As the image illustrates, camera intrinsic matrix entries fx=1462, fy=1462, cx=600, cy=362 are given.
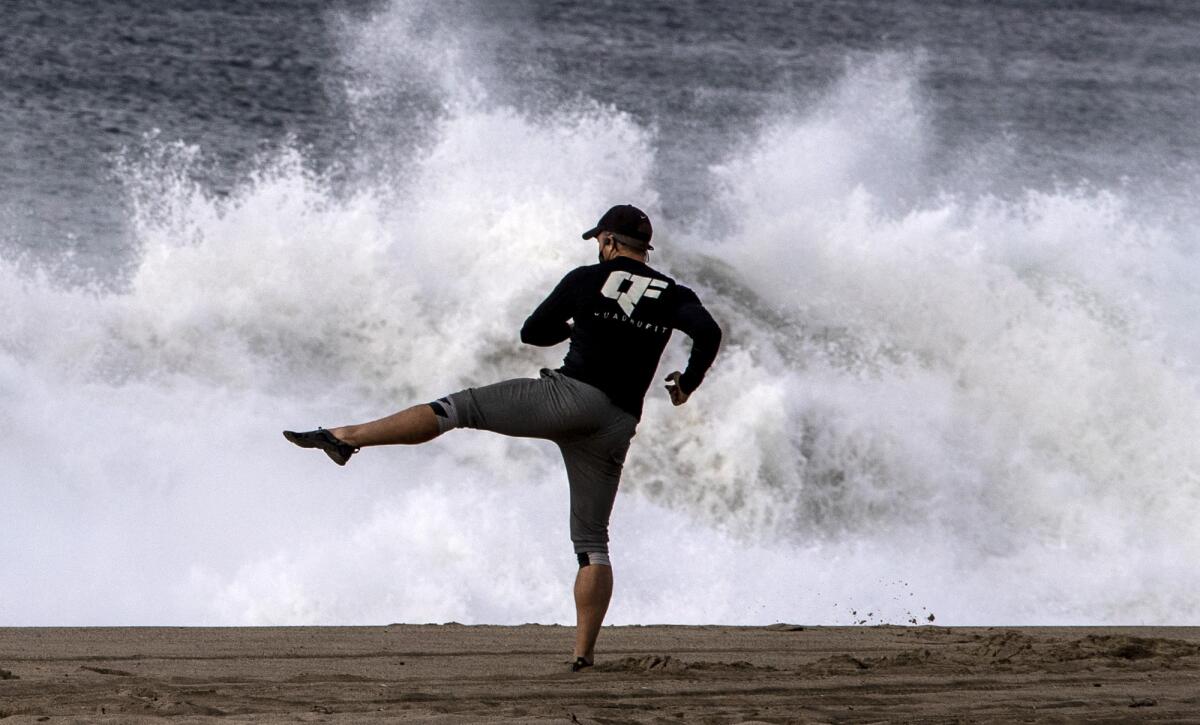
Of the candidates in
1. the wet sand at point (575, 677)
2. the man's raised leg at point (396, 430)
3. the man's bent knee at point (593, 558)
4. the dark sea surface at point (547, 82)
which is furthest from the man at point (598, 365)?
the dark sea surface at point (547, 82)

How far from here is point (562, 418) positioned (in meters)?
4.69

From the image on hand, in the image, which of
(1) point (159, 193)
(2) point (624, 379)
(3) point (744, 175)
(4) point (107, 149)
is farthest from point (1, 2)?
(2) point (624, 379)

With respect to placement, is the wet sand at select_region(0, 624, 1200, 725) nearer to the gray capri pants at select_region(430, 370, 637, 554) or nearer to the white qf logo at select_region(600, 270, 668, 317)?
the gray capri pants at select_region(430, 370, 637, 554)

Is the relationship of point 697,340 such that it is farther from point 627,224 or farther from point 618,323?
point 627,224

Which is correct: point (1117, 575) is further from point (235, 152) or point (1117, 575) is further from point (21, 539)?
point (235, 152)

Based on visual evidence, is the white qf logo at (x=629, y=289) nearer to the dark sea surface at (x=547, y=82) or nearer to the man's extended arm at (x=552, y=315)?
the man's extended arm at (x=552, y=315)

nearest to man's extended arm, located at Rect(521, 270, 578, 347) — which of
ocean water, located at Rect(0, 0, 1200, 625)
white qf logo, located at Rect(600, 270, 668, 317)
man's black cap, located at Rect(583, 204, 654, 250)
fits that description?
white qf logo, located at Rect(600, 270, 668, 317)

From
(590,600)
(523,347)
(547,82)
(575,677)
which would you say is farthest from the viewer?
(547,82)

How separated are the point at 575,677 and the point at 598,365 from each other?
1034mm

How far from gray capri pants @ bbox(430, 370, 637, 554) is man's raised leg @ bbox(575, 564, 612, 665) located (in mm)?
253

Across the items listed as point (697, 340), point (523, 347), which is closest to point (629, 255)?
point (697, 340)

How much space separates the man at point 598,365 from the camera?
465 centimetres

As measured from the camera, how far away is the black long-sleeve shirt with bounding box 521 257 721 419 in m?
4.70

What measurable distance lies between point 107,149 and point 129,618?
968 centimetres
